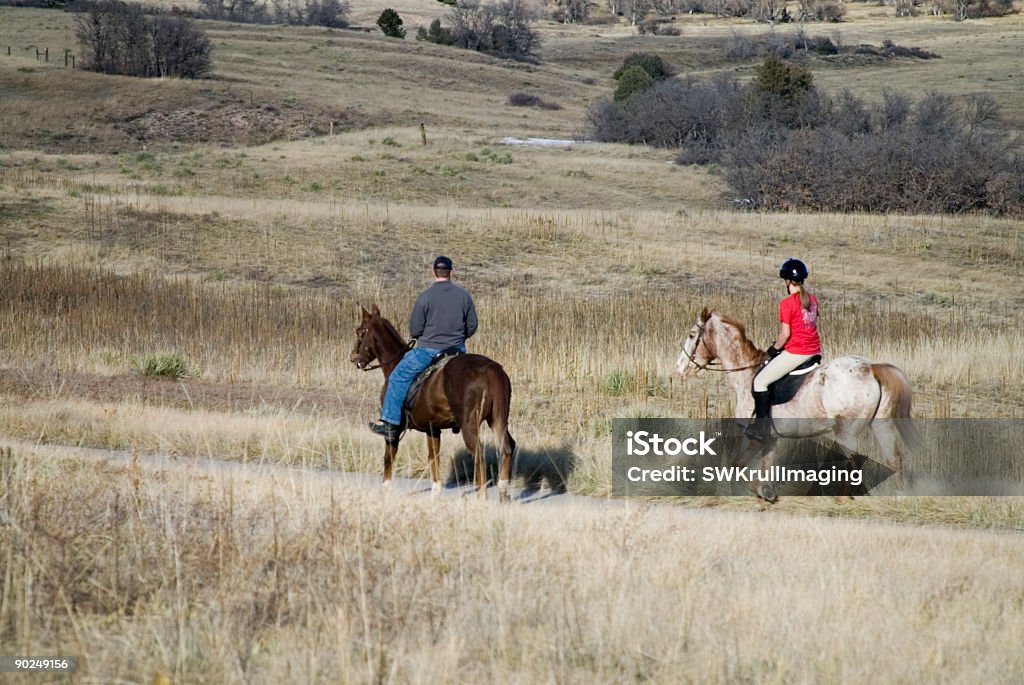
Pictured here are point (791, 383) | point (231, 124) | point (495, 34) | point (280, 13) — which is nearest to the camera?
point (791, 383)

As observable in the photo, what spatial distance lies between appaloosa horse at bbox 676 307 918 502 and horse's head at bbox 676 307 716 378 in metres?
0.05

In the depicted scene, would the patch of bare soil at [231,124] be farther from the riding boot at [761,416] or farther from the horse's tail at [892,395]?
the horse's tail at [892,395]

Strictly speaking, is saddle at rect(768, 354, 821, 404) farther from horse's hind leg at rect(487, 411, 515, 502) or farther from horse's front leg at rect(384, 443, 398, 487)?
horse's front leg at rect(384, 443, 398, 487)

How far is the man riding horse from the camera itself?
1166 cm

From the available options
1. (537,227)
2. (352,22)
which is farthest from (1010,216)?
(352,22)

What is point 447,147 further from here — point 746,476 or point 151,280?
point 746,476

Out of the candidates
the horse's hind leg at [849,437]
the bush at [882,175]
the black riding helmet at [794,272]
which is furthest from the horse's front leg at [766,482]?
the bush at [882,175]

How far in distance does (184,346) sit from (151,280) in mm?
7913

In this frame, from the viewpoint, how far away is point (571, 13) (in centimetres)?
18725

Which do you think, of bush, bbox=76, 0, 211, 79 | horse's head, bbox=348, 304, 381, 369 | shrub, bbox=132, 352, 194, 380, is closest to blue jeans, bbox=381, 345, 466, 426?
horse's head, bbox=348, 304, 381, 369

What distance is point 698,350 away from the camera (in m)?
12.0

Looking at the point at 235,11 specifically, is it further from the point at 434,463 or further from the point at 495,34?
the point at 434,463

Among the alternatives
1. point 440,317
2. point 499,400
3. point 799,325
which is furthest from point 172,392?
point 799,325

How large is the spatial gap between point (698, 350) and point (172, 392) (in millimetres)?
9278
